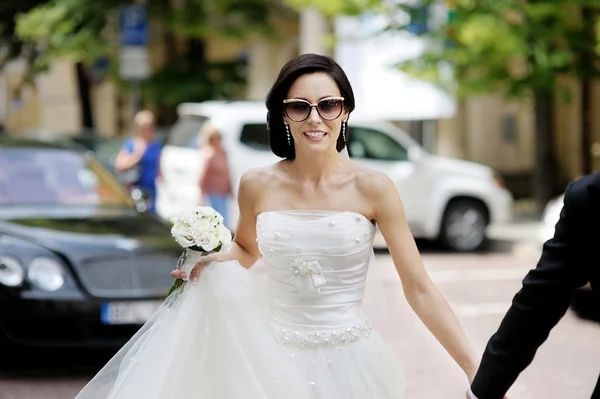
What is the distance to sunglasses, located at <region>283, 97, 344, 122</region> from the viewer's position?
11.6 ft

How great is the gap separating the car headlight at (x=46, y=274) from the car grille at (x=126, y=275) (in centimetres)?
15

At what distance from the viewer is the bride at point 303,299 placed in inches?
132

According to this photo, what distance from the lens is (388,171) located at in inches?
609

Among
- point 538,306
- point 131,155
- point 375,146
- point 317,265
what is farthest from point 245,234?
point 375,146

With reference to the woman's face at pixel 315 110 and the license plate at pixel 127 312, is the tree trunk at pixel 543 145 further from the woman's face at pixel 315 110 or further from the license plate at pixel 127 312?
the woman's face at pixel 315 110

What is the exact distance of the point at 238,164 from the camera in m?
15.3

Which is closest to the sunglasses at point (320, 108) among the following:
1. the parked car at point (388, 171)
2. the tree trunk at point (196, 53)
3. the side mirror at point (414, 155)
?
the parked car at point (388, 171)

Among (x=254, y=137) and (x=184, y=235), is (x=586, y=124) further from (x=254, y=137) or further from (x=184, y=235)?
(x=184, y=235)

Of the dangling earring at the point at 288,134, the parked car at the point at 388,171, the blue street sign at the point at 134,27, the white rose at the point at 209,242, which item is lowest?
the parked car at the point at 388,171

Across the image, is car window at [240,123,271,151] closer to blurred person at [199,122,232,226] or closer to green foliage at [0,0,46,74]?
blurred person at [199,122,232,226]

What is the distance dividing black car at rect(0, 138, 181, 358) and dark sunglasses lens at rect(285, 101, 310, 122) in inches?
159

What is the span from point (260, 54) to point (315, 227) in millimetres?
26326

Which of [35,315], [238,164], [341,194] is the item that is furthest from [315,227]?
[238,164]

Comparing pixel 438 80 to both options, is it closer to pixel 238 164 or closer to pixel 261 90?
pixel 238 164
